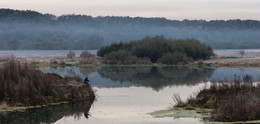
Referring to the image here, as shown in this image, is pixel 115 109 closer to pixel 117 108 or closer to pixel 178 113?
pixel 117 108

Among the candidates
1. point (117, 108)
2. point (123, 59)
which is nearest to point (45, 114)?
point (117, 108)

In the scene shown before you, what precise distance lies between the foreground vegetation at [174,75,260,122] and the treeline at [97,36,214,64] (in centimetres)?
4318

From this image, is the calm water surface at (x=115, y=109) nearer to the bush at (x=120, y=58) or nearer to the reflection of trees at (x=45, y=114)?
the reflection of trees at (x=45, y=114)

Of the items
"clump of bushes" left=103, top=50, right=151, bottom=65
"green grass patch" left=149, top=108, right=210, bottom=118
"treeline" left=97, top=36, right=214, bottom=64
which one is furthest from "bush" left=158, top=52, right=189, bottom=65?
"green grass patch" left=149, top=108, right=210, bottom=118

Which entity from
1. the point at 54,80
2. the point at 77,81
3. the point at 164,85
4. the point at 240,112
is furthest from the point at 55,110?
the point at 164,85

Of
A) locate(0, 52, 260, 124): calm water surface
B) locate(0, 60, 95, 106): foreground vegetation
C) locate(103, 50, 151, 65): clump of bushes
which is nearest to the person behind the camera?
locate(0, 52, 260, 124): calm water surface

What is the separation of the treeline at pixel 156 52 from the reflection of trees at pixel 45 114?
4222cm

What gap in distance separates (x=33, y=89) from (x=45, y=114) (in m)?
2.34

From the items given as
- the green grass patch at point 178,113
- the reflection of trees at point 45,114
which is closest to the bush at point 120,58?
the reflection of trees at point 45,114

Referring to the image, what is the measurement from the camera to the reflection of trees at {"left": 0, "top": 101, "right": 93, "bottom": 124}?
20562 mm

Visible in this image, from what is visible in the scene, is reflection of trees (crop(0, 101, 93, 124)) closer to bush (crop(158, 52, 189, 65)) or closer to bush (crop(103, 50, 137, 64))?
bush (crop(103, 50, 137, 64))

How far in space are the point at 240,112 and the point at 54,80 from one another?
1243 centimetres

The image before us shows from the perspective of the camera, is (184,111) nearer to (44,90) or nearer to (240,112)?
(240,112)

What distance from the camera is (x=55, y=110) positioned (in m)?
23.4
